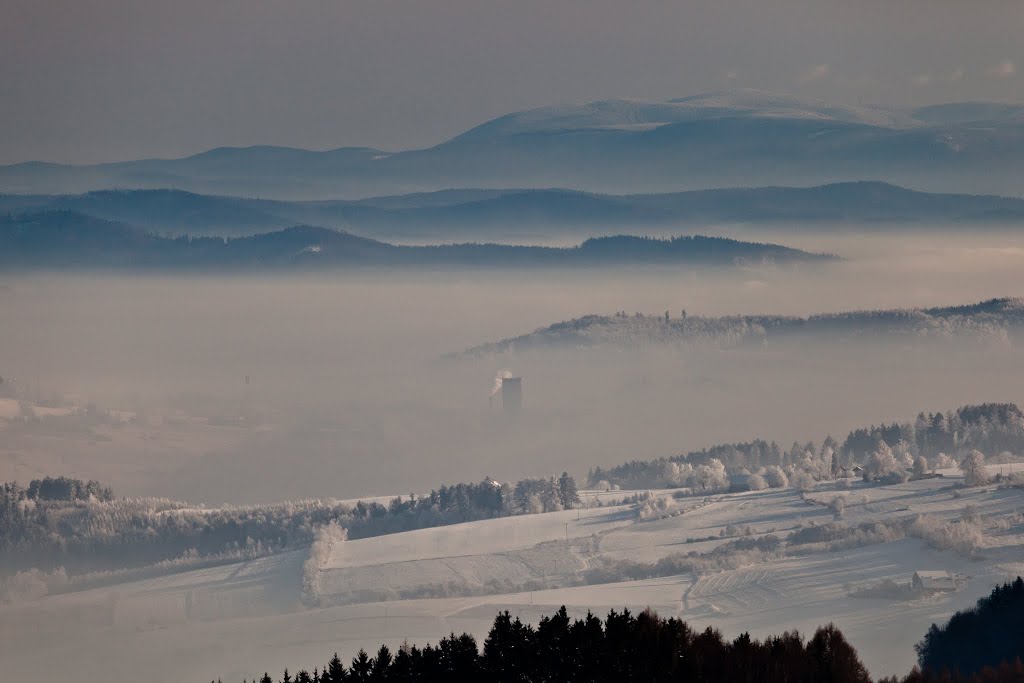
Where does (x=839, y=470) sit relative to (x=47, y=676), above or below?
above

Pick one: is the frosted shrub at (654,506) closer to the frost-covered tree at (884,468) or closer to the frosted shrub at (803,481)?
the frosted shrub at (803,481)

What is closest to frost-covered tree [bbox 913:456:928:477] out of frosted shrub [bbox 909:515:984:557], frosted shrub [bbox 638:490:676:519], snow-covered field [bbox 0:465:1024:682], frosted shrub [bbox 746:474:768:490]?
snow-covered field [bbox 0:465:1024:682]

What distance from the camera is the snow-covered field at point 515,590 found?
13150cm

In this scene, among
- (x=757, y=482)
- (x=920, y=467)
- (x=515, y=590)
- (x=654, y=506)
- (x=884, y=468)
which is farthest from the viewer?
(x=757, y=482)

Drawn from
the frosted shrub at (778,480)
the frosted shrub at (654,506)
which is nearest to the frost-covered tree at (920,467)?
the frosted shrub at (778,480)

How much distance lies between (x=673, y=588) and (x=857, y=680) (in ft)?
271

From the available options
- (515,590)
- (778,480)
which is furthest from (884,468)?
(515,590)

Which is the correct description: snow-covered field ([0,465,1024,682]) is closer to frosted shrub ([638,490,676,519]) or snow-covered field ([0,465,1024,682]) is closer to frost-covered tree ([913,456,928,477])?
frosted shrub ([638,490,676,519])

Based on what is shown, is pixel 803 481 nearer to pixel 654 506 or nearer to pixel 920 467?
pixel 920 467

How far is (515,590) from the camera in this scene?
156 meters

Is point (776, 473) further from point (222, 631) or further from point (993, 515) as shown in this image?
point (222, 631)

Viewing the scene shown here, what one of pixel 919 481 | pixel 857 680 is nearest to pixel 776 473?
pixel 919 481

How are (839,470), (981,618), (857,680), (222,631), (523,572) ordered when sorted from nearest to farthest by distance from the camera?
(857,680) → (981,618) → (222,631) → (523,572) → (839,470)

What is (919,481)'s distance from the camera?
178 m
